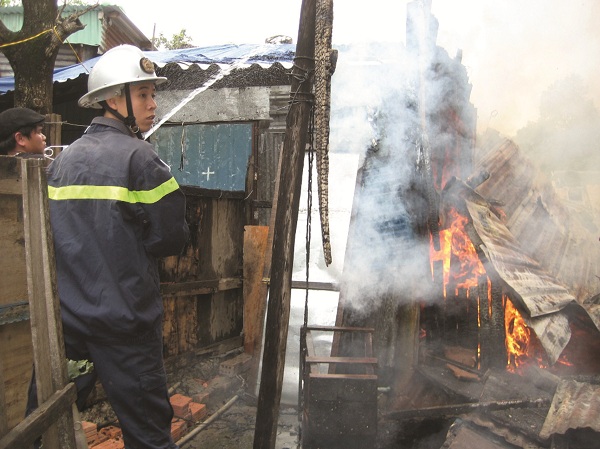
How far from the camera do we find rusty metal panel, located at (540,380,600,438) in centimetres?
348

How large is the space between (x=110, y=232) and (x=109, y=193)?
0.23m

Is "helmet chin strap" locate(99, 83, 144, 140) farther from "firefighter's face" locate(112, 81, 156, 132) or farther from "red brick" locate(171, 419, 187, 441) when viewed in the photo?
"red brick" locate(171, 419, 187, 441)

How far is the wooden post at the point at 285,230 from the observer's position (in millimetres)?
3318

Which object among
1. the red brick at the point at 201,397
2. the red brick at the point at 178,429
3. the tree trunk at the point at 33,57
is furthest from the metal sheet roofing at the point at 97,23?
the red brick at the point at 178,429

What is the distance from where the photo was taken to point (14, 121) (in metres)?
4.09

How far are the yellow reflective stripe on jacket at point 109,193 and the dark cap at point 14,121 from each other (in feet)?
6.15

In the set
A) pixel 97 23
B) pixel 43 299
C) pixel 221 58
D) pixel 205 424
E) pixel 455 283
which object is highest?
pixel 97 23

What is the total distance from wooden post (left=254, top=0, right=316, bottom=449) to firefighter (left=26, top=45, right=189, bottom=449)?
0.81m

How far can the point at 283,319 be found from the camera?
132 inches

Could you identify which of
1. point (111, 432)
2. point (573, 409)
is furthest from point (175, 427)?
point (573, 409)

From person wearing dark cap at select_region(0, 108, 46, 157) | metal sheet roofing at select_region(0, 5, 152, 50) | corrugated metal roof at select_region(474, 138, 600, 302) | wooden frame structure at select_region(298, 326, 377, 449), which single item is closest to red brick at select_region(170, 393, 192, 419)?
wooden frame structure at select_region(298, 326, 377, 449)

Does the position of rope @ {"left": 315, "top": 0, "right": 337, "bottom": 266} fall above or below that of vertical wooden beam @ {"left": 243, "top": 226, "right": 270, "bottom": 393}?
above

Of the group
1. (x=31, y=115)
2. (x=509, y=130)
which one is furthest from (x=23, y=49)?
(x=509, y=130)

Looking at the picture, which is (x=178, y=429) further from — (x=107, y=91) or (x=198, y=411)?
(x=107, y=91)
